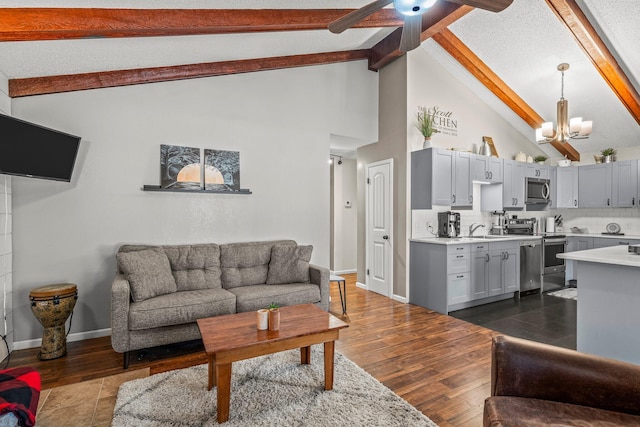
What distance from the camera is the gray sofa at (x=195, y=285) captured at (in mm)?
2811

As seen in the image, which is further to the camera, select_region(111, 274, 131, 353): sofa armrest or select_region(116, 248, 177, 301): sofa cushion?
select_region(116, 248, 177, 301): sofa cushion

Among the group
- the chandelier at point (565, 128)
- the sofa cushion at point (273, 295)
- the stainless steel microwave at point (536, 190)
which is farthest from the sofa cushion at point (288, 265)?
the stainless steel microwave at point (536, 190)

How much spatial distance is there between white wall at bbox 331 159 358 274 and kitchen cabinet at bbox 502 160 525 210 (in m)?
2.84

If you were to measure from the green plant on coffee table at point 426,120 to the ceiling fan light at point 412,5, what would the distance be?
2.46m

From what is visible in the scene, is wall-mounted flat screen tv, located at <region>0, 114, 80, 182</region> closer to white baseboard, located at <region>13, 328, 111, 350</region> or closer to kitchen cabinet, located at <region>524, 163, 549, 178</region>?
white baseboard, located at <region>13, 328, 111, 350</region>

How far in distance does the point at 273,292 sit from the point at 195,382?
1182mm

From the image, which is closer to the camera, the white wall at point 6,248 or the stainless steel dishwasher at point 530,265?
the white wall at point 6,248

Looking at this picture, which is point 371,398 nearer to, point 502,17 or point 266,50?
point 266,50

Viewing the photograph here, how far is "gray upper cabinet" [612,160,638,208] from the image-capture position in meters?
5.55

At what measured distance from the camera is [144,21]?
2.60 meters

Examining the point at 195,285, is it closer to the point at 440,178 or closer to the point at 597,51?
the point at 440,178

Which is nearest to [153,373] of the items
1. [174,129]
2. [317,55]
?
[174,129]

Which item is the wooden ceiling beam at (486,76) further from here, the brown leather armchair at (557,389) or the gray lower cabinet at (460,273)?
the brown leather armchair at (557,389)

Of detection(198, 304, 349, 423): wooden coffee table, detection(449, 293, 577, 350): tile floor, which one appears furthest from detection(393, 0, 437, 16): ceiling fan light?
detection(449, 293, 577, 350): tile floor
